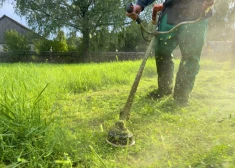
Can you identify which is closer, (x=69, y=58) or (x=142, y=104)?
(x=142, y=104)

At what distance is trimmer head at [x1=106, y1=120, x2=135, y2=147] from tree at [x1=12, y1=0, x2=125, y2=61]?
50.5 ft

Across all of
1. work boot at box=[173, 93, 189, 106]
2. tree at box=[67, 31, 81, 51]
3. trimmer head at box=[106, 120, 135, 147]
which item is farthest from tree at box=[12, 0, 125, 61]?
trimmer head at box=[106, 120, 135, 147]

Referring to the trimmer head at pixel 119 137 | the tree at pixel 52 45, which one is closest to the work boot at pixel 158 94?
the trimmer head at pixel 119 137

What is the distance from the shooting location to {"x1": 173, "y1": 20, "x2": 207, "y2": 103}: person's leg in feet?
8.53

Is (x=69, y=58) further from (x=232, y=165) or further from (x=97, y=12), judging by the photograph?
(x=232, y=165)

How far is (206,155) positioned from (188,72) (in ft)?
4.68

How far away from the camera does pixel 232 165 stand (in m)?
1.18

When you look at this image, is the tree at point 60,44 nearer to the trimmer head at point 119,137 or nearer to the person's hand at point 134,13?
the person's hand at point 134,13

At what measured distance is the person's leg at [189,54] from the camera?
8.53 ft

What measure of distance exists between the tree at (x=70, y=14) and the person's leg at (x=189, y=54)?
14190 mm

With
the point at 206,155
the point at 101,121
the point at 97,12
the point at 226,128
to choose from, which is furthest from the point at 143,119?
the point at 97,12

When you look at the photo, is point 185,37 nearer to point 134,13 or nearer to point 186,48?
point 186,48

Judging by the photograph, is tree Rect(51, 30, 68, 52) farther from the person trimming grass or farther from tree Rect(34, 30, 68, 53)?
the person trimming grass

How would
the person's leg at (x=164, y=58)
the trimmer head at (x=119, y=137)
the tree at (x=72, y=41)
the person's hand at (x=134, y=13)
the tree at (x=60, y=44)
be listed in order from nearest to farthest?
the trimmer head at (x=119, y=137) → the person's hand at (x=134, y=13) → the person's leg at (x=164, y=58) → the tree at (x=72, y=41) → the tree at (x=60, y=44)
